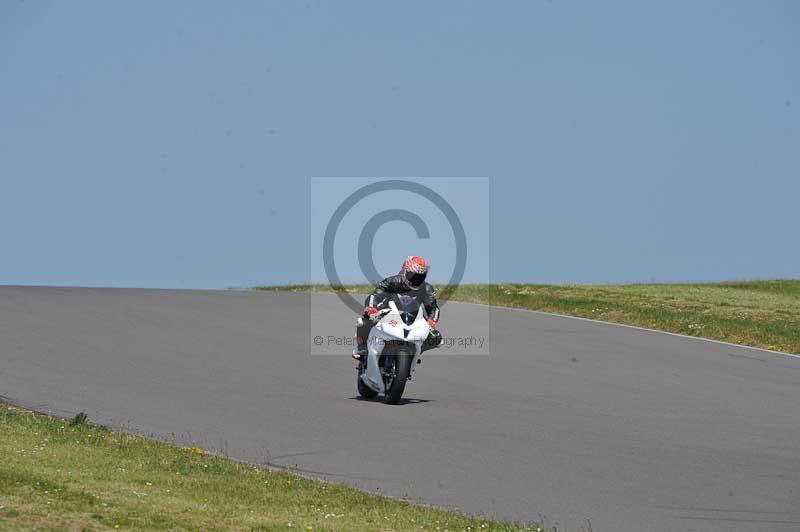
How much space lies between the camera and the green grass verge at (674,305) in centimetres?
2659

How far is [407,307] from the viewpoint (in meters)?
16.0

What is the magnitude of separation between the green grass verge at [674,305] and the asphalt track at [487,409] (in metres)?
1.65

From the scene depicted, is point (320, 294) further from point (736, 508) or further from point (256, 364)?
point (736, 508)

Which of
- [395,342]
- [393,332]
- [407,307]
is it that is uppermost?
[407,307]

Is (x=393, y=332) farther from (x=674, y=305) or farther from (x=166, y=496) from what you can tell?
(x=674, y=305)

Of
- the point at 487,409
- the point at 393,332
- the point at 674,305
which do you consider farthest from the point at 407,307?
the point at 674,305

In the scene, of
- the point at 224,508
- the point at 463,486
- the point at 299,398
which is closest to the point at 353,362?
the point at 299,398

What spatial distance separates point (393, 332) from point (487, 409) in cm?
149

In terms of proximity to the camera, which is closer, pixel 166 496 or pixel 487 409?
pixel 166 496

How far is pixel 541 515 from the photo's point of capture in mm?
10016

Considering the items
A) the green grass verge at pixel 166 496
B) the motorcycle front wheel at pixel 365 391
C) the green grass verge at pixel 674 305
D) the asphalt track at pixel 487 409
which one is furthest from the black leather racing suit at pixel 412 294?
the green grass verge at pixel 674 305

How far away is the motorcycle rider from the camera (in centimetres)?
1595

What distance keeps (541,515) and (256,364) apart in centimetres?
1053

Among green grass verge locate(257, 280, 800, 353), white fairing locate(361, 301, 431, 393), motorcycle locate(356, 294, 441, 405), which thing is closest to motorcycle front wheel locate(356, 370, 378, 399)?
motorcycle locate(356, 294, 441, 405)
